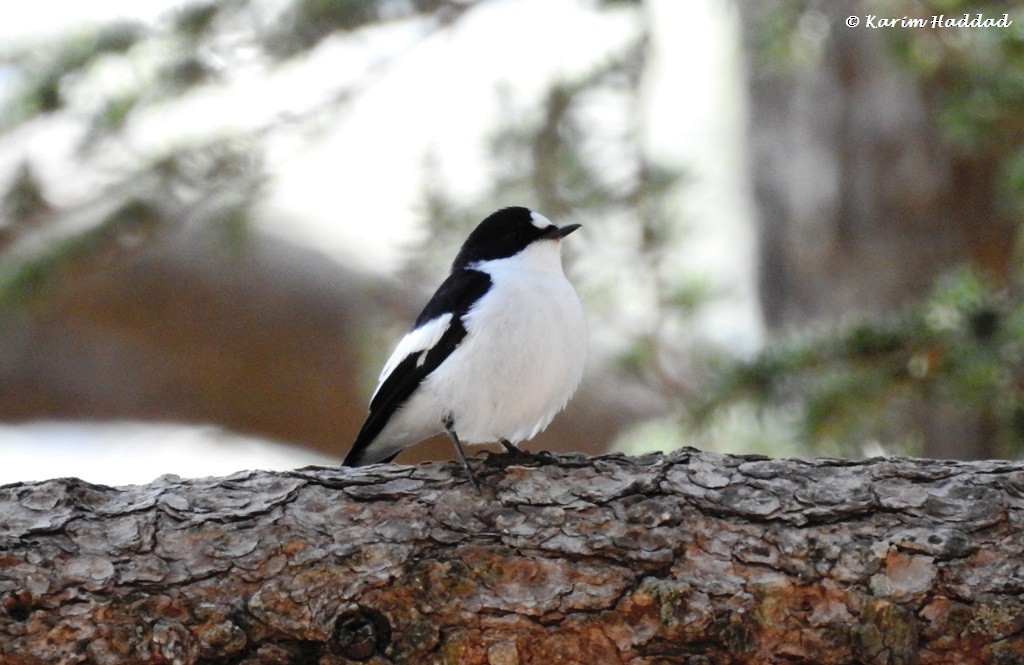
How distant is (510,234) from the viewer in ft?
11.5

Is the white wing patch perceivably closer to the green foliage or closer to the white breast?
the white breast

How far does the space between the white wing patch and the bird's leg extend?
0.18 meters

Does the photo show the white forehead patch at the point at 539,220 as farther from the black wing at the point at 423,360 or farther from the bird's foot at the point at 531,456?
the bird's foot at the point at 531,456

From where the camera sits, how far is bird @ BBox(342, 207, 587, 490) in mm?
3018

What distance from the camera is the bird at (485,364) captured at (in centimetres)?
302

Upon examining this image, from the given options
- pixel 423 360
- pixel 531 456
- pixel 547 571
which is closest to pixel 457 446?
pixel 531 456

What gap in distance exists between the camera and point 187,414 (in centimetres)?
537

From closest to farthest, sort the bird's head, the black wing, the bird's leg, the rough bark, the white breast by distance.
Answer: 1. the rough bark
2. the bird's leg
3. the white breast
4. the black wing
5. the bird's head

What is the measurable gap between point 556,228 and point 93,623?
1.80 metres

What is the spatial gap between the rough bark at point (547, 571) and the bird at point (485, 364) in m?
0.56

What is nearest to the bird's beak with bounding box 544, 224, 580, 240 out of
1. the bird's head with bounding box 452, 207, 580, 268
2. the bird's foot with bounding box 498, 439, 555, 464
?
the bird's head with bounding box 452, 207, 580, 268

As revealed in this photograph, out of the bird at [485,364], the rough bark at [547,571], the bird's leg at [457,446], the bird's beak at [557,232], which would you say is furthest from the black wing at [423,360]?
the rough bark at [547,571]

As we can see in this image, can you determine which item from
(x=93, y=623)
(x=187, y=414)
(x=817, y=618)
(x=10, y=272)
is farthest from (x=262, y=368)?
(x=817, y=618)

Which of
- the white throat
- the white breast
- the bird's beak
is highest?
the bird's beak
